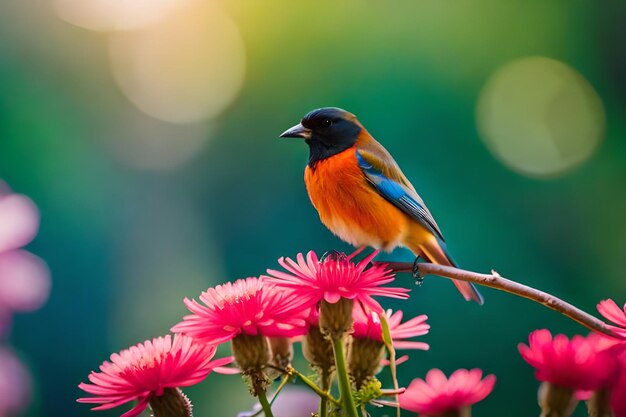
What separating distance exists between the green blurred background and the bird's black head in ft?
3.37

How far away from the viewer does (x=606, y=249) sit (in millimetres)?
2336

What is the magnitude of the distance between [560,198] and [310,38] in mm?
1211

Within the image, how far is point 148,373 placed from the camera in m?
0.44

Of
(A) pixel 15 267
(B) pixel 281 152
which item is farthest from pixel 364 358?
(B) pixel 281 152

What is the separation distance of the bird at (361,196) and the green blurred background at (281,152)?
104cm

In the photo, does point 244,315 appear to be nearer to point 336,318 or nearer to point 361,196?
point 336,318

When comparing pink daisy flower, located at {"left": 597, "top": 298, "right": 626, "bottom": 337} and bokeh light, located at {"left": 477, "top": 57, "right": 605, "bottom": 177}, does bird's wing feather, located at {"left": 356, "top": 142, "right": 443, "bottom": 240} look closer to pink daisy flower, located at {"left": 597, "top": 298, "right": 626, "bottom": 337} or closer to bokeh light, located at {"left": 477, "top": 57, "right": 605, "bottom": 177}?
pink daisy flower, located at {"left": 597, "top": 298, "right": 626, "bottom": 337}

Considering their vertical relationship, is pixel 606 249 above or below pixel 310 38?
below

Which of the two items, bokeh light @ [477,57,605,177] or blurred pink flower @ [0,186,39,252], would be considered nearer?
blurred pink flower @ [0,186,39,252]

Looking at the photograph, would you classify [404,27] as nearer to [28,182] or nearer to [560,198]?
[560,198]

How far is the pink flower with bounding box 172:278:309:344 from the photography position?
452 millimetres

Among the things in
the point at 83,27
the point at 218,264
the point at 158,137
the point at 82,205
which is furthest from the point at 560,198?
the point at 83,27

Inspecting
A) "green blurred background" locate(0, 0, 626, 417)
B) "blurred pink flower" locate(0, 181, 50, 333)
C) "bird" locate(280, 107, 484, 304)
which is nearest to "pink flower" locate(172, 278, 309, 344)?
"blurred pink flower" locate(0, 181, 50, 333)

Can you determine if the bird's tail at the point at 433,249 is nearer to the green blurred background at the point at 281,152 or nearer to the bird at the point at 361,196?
the bird at the point at 361,196
